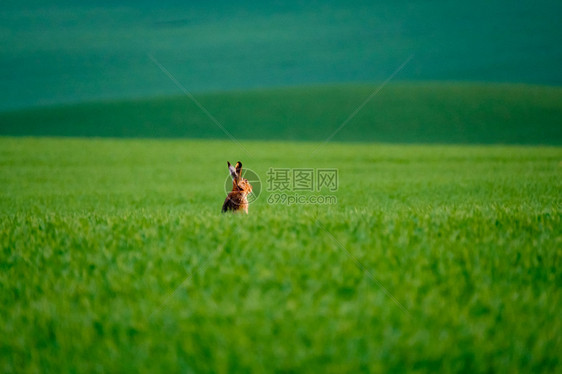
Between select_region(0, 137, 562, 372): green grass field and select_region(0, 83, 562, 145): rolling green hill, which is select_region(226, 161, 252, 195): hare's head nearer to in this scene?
select_region(0, 137, 562, 372): green grass field

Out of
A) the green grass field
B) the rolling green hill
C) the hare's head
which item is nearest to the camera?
the green grass field

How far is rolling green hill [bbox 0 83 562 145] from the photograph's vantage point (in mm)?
49972

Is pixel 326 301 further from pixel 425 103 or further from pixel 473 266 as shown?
pixel 425 103

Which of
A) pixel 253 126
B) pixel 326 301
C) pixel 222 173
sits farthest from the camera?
pixel 253 126

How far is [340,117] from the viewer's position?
5744cm

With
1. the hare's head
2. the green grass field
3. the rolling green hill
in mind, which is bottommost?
the green grass field

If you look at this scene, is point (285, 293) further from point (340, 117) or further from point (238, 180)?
point (340, 117)

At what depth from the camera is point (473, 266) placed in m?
4.53

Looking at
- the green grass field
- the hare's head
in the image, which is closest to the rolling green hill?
the hare's head

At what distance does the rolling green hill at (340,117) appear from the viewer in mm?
49972

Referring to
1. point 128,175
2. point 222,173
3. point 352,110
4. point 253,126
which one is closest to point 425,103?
point 352,110

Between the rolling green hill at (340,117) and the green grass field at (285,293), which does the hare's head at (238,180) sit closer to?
the green grass field at (285,293)

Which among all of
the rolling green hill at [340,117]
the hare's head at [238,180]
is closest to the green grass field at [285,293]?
the hare's head at [238,180]

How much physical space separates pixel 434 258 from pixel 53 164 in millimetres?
27393
